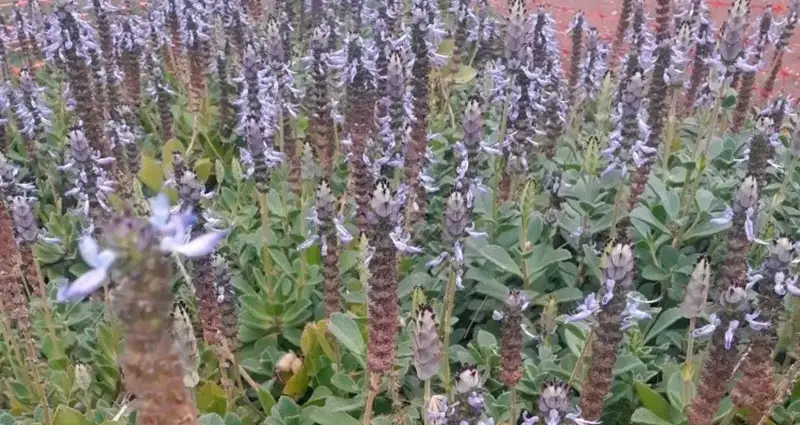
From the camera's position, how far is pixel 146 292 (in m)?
0.87

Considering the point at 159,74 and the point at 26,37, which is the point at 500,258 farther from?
the point at 26,37

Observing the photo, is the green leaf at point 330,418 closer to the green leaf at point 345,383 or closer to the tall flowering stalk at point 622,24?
the green leaf at point 345,383

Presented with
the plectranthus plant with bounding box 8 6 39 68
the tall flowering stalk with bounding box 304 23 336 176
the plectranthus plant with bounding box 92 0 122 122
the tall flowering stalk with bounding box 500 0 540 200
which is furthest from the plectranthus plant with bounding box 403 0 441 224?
the plectranthus plant with bounding box 8 6 39 68

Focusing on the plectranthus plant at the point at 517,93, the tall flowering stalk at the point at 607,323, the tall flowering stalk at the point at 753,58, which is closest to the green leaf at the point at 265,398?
the tall flowering stalk at the point at 607,323

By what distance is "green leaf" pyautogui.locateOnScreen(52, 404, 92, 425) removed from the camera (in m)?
2.64

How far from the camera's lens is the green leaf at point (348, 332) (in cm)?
285

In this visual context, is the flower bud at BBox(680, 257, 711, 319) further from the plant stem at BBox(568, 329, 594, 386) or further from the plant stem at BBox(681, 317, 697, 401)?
the plant stem at BBox(568, 329, 594, 386)

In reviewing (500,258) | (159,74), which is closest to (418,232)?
(500,258)

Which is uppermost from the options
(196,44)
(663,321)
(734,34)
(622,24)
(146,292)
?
(146,292)

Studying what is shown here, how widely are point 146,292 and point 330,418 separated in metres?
1.95

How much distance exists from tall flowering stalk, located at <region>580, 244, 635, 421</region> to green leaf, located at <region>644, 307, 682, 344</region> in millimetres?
834

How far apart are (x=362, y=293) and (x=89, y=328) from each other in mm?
1132

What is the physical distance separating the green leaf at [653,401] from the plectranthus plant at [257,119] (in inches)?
60.3

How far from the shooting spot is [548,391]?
→ 2133 mm
